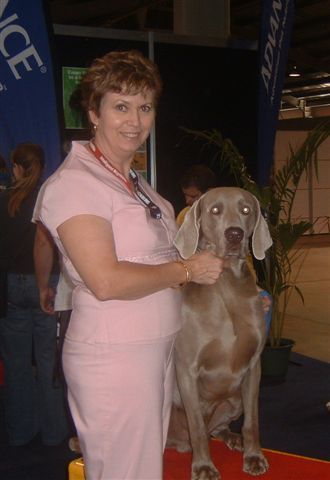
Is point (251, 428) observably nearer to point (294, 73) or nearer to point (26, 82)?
point (26, 82)

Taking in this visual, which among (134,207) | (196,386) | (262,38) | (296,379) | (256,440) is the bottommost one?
(296,379)

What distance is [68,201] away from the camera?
5.59ft

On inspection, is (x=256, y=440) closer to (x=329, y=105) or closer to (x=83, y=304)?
(x=83, y=304)

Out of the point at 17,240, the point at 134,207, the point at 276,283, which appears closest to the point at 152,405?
the point at 134,207

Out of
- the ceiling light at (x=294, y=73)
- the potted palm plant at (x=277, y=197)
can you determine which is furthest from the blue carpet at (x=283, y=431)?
the ceiling light at (x=294, y=73)

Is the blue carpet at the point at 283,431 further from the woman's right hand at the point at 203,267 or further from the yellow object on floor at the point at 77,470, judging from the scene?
the woman's right hand at the point at 203,267

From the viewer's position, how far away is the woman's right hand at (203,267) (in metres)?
1.82

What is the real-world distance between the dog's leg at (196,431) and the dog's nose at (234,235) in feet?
1.47

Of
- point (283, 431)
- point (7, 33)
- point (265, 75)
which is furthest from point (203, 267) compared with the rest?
point (265, 75)

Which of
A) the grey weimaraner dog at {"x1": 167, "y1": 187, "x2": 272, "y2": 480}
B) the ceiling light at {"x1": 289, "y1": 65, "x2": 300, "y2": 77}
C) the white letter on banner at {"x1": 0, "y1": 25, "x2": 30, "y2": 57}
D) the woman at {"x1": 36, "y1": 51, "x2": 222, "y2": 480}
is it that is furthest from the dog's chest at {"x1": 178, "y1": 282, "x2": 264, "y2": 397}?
the ceiling light at {"x1": 289, "y1": 65, "x2": 300, "y2": 77}

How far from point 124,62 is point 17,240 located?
2110mm

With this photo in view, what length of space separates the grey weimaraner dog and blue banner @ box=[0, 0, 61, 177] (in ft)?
8.73

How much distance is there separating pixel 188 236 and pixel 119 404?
613 millimetres

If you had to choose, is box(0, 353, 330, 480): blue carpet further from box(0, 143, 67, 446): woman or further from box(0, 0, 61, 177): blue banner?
box(0, 0, 61, 177): blue banner
